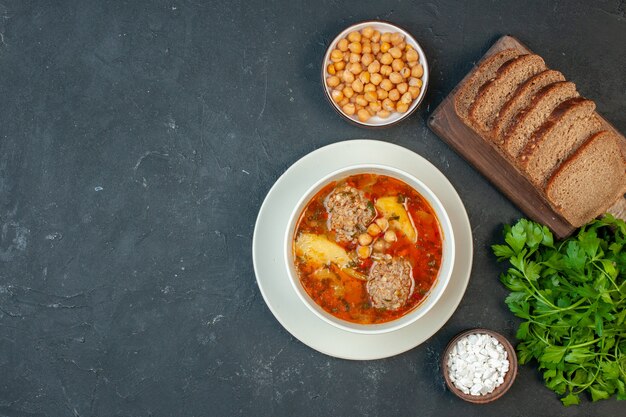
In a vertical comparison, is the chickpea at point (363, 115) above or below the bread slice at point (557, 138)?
below

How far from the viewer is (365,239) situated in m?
3.15

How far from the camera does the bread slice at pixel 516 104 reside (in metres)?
3.22

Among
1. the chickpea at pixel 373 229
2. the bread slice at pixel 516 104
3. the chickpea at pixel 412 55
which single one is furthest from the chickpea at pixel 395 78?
the chickpea at pixel 373 229

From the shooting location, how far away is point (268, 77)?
3523 mm

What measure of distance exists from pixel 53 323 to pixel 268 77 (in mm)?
1806

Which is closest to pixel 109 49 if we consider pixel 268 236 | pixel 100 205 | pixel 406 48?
pixel 100 205

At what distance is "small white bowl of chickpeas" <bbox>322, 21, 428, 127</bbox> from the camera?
3357 millimetres

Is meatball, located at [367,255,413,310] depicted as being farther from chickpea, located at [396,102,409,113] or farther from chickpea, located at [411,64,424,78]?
chickpea, located at [411,64,424,78]

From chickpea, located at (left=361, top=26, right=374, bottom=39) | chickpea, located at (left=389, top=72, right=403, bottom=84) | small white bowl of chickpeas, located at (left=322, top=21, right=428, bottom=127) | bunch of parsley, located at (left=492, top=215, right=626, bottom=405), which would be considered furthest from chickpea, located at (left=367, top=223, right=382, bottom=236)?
chickpea, located at (left=361, top=26, right=374, bottom=39)

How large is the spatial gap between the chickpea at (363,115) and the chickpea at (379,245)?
0.66 m

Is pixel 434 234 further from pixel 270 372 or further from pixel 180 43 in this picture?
pixel 180 43

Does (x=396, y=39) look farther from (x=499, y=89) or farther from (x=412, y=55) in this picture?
(x=499, y=89)

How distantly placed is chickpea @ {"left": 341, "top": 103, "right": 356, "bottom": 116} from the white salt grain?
1341 millimetres

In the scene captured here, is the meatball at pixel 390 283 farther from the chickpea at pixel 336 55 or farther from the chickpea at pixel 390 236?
the chickpea at pixel 336 55
